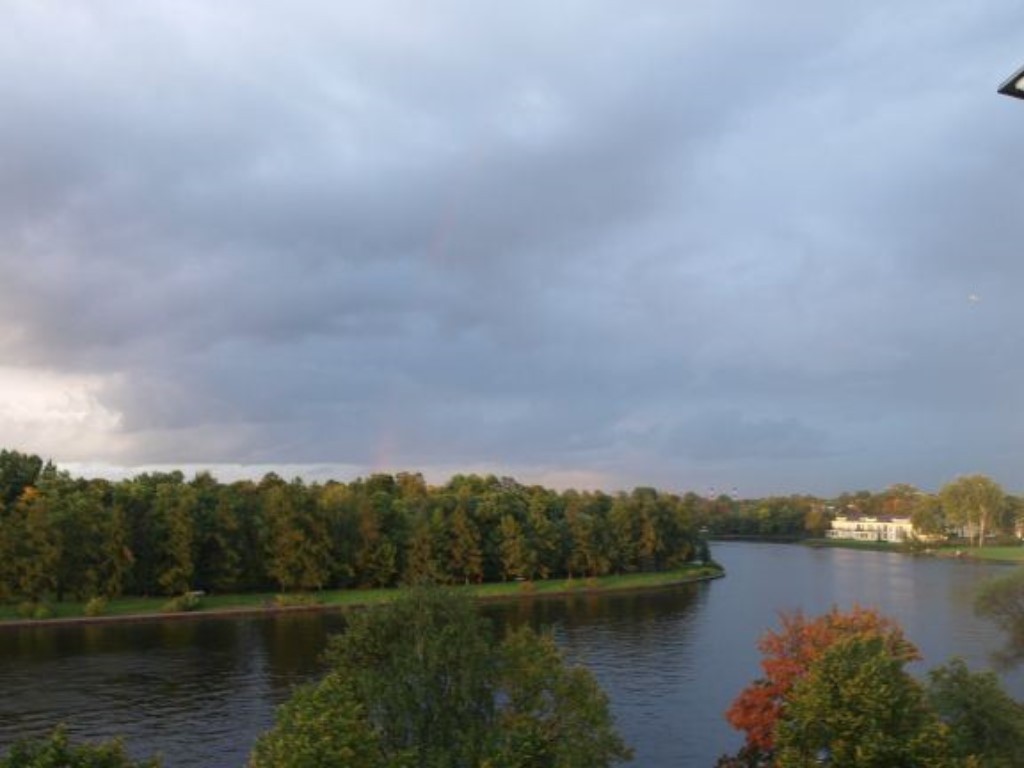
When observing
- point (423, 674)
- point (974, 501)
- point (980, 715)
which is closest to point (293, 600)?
point (423, 674)

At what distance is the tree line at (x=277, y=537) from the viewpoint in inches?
3201

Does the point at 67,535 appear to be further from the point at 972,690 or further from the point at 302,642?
the point at 972,690

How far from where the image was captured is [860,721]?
21.6 m

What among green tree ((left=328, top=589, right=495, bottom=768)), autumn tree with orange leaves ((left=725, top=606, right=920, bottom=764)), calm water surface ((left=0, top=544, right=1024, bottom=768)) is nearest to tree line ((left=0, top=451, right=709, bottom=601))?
calm water surface ((left=0, top=544, right=1024, bottom=768))

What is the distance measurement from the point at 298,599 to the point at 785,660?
61.2 meters

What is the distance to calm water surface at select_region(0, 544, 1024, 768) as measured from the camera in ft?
130

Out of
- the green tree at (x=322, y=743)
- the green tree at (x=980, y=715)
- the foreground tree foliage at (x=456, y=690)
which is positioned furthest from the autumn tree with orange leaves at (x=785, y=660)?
the green tree at (x=322, y=743)

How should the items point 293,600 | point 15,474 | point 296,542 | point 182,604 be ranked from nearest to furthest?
point 182,604 < point 293,600 < point 296,542 < point 15,474

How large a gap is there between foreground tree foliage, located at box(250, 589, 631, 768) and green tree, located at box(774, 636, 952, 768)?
524 cm

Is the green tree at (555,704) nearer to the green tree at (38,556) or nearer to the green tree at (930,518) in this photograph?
the green tree at (38,556)

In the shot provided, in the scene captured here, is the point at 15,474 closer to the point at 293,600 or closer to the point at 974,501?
the point at 293,600

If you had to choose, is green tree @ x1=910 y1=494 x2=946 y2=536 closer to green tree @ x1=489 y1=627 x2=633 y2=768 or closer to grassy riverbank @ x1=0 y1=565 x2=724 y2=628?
grassy riverbank @ x1=0 y1=565 x2=724 y2=628

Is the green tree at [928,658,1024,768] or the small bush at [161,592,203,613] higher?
the green tree at [928,658,1024,768]

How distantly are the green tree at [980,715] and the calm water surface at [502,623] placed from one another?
11.4 meters
